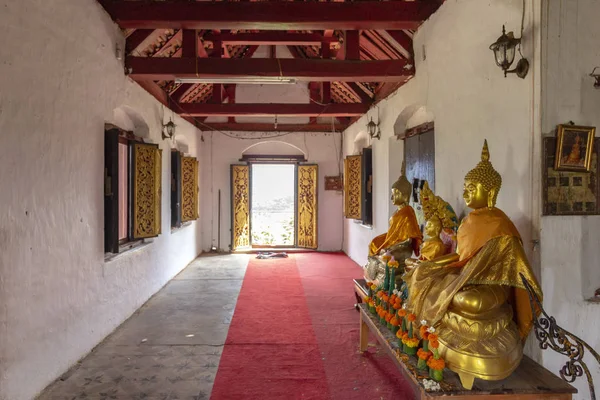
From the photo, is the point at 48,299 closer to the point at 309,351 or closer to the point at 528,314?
the point at 309,351

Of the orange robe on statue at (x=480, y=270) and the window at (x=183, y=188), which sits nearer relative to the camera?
the orange robe on statue at (x=480, y=270)

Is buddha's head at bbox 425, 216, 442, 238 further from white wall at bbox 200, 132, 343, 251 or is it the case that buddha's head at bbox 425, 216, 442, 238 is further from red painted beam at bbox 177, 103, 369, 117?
white wall at bbox 200, 132, 343, 251

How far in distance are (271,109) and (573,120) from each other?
5.08 m

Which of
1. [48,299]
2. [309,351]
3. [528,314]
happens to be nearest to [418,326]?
[528,314]

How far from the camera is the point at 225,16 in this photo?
381cm

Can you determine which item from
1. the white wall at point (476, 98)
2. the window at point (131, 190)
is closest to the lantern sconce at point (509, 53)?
the white wall at point (476, 98)

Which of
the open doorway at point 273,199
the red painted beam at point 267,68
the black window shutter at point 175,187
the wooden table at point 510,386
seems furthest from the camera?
the open doorway at point 273,199

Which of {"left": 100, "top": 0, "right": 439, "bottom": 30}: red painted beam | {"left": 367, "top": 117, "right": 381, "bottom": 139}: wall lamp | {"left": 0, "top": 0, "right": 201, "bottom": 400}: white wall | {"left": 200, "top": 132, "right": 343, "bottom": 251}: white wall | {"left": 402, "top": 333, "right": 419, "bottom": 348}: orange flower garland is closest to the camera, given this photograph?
{"left": 402, "top": 333, "right": 419, "bottom": 348}: orange flower garland

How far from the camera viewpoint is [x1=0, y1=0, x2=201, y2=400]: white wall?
2.41 meters

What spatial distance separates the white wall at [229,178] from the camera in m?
9.12

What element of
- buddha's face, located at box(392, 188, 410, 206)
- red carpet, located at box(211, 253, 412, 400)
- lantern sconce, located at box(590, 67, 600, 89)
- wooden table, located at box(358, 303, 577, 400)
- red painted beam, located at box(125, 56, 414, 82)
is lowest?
red carpet, located at box(211, 253, 412, 400)

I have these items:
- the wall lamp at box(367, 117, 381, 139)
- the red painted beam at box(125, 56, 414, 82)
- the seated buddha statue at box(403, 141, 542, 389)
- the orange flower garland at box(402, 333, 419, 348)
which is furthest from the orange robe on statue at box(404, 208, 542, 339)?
the wall lamp at box(367, 117, 381, 139)

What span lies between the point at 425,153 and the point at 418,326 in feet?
9.42

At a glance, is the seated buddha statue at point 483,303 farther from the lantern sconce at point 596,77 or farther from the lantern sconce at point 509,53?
the lantern sconce at point 596,77
